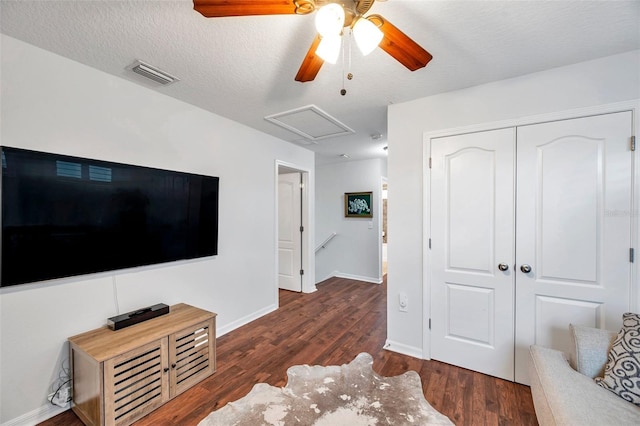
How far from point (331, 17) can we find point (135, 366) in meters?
2.34

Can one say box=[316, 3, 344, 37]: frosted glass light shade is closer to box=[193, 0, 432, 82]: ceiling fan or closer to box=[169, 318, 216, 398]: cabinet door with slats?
box=[193, 0, 432, 82]: ceiling fan

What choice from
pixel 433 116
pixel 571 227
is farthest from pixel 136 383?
pixel 571 227

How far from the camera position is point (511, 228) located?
2160mm

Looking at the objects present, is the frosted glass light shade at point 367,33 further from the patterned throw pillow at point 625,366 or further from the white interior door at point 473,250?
the patterned throw pillow at point 625,366

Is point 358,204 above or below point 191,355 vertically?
above

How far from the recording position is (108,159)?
2.09 m

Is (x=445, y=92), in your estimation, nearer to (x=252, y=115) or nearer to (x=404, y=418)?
(x=252, y=115)

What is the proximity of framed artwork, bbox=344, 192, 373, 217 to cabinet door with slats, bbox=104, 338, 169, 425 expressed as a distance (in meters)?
4.13

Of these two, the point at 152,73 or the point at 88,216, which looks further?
the point at 152,73

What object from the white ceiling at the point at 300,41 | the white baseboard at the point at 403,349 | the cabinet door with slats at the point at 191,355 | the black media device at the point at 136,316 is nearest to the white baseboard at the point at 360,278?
the white baseboard at the point at 403,349

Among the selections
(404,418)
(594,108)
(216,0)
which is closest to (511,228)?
(594,108)

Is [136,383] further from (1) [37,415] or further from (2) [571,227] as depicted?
(2) [571,227]

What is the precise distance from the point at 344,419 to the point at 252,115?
2916 mm

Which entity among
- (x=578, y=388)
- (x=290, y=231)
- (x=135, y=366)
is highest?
(x=290, y=231)
